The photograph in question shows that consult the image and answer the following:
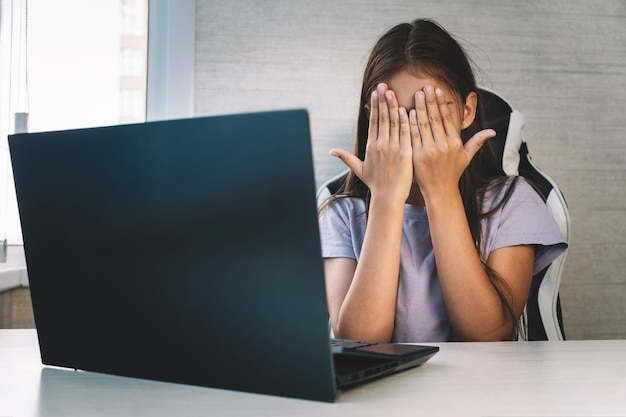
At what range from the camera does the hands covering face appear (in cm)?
108

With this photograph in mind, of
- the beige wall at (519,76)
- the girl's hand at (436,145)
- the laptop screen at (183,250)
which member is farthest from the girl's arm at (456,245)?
the beige wall at (519,76)

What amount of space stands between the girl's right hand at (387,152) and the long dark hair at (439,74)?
119 millimetres

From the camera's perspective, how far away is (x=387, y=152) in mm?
1082

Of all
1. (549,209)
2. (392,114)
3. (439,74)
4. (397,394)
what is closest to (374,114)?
(392,114)

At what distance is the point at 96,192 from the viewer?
19.4 inches

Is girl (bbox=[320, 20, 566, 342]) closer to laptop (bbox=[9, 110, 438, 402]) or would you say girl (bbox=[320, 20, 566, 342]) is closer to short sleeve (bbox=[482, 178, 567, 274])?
short sleeve (bbox=[482, 178, 567, 274])

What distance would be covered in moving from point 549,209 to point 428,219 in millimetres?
437

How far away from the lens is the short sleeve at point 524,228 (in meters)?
1.15

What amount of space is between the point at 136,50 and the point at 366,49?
28.8 inches

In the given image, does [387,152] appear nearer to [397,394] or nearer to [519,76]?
[397,394]

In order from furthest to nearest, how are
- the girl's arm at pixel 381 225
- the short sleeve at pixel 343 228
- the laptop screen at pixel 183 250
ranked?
the short sleeve at pixel 343 228 → the girl's arm at pixel 381 225 → the laptop screen at pixel 183 250

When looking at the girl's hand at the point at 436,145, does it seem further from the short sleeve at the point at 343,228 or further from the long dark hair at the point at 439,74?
the short sleeve at the point at 343,228

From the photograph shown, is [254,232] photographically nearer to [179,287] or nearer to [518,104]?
[179,287]

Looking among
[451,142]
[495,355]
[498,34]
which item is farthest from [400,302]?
[498,34]
